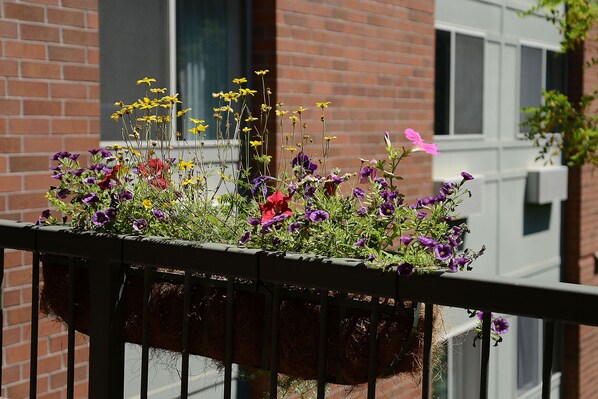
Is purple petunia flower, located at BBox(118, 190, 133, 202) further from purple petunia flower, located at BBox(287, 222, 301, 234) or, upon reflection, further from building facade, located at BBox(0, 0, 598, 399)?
building facade, located at BBox(0, 0, 598, 399)

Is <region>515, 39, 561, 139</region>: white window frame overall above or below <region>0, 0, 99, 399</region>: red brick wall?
above

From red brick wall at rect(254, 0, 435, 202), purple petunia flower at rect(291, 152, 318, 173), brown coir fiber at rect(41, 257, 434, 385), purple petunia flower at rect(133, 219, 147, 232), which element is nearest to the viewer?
brown coir fiber at rect(41, 257, 434, 385)

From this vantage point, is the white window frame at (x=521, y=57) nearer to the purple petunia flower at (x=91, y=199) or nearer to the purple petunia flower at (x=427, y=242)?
the purple petunia flower at (x=91, y=199)

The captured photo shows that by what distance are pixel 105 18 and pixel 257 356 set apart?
3634mm

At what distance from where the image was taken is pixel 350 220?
338cm

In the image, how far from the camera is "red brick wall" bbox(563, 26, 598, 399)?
13711 mm

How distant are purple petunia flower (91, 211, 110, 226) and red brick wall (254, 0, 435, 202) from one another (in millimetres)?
3511

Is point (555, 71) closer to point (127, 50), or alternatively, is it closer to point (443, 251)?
point (127, 50)

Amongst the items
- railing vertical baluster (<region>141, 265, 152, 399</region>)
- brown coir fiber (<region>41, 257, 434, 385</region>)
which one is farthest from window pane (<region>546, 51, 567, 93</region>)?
railing vertical baluster (<region>141, 265, 152, 399</region>)

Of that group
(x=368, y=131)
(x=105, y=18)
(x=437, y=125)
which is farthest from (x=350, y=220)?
(x=437, y=125)

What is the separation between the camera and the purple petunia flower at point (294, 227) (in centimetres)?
329

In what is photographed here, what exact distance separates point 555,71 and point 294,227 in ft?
36.6

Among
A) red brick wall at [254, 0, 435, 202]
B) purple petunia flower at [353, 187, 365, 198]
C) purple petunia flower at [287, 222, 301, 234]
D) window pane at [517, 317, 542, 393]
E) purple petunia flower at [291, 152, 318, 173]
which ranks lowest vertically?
window pane at [517, 317, 542, 393]

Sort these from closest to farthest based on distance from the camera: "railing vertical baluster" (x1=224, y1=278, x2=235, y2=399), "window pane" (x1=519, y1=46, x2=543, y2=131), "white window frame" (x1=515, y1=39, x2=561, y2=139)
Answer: "railing vertical baluster" (x1=224, y1=278, x2=235, y2=399) → "white window frame" (x1=515, y1=39, x2=561, y2=139) → "window pane" (x1=519, y1=46, x2=543, y2=131)
